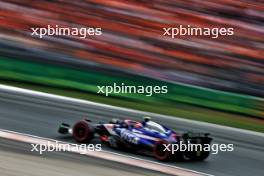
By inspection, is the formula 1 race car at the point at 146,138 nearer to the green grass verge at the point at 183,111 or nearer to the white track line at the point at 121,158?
the white track line at the point at 121,158

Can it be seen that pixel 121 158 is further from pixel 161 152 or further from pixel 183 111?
pixel 183 111

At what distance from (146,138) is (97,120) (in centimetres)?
240

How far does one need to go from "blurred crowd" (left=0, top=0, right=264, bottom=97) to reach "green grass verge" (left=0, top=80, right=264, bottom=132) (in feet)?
4.29

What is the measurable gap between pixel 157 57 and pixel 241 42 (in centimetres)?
211

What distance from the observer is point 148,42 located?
53.6 feet

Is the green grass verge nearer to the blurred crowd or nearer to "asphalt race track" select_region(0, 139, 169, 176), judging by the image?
the blurred crowd

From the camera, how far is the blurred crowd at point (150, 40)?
15094 millimetres

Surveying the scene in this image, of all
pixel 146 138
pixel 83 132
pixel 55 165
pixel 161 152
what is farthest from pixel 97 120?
pixel 55 165

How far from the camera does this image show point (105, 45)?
16.4 meters

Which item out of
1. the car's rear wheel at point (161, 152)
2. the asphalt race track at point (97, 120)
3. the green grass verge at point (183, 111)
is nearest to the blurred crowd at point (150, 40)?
the green grass verge at point (183, 111)

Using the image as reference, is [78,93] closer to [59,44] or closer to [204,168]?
[59,44]

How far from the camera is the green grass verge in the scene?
12.6 meters

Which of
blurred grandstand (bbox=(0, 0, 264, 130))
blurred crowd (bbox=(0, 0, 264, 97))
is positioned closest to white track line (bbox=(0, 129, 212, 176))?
blurred grandstand (bbox=(0, 0, 264, 130))

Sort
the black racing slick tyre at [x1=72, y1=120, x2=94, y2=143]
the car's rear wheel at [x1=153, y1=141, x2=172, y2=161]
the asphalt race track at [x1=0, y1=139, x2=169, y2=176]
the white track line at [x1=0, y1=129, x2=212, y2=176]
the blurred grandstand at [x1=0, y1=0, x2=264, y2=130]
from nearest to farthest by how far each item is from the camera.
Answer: the asphalt race track at [x1=0, y1=139, x2=169, y2=176], the white track line at [x1=0, y1=129, x2=212, y2=176], the car's rear wheel at [x1=153, y1=141, x2=172, y2=161], the black racing slick tyre at [x1=72, y1=120, x2=94, y2=143], the blurred grandstand at [x1=0, y1=0, x2=264, y2=130]
